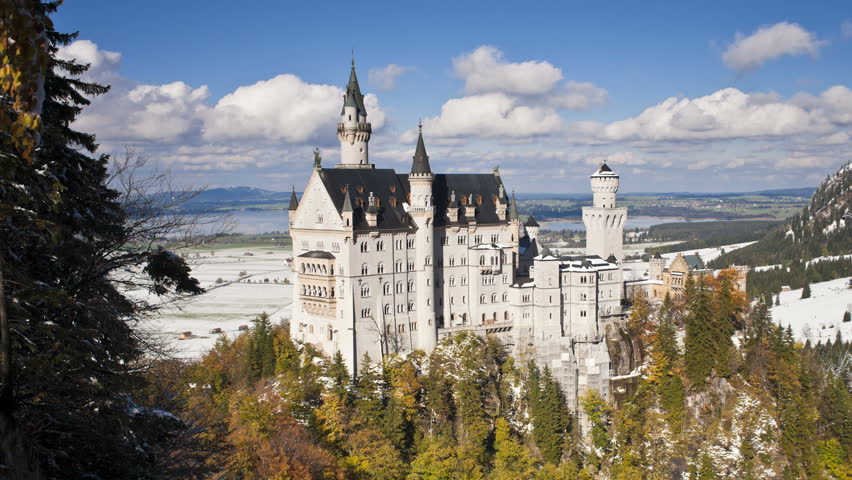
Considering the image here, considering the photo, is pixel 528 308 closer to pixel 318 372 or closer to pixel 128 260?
pixel 318 372

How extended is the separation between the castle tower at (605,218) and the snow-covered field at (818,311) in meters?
51.2

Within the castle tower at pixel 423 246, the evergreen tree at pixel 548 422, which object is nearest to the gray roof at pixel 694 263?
the evergreen tree at pixel 548 422

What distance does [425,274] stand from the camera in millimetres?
72000

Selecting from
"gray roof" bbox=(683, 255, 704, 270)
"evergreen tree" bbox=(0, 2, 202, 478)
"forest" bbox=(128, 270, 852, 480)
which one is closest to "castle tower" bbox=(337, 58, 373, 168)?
"forest" bbox=(128, 270, 852, 480)

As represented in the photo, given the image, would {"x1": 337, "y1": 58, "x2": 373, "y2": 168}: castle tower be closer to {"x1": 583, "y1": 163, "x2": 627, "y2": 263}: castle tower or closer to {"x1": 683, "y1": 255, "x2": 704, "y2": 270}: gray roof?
{"x1": 583, "y1": 163, "x2": 627, "y2": 263}: castle tower

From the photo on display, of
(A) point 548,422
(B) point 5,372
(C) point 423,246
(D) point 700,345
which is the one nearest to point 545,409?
(A) point 548,422

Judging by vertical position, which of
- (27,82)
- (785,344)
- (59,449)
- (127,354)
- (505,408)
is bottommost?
(505,408)

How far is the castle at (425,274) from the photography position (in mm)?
68250

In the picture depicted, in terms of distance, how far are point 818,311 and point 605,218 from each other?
261 feet

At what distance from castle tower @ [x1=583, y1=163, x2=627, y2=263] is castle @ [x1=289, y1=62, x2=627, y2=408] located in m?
4.90

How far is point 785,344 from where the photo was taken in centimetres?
7494

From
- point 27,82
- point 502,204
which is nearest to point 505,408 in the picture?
point 502,204

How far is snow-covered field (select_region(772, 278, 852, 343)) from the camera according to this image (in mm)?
125312

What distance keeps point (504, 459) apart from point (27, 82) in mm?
60617
